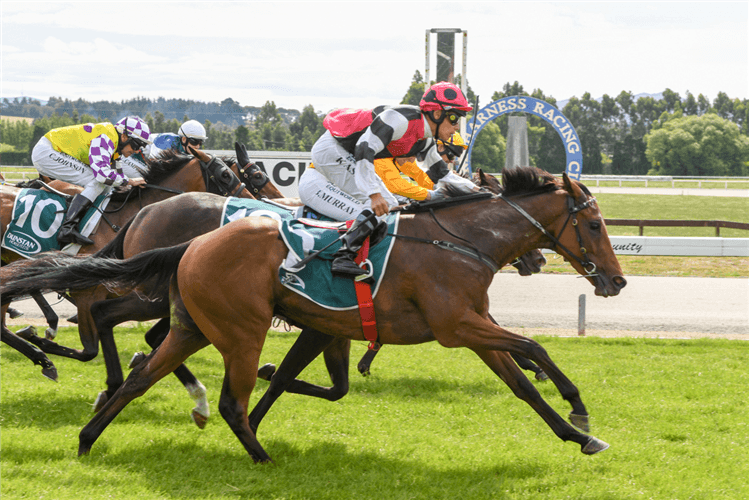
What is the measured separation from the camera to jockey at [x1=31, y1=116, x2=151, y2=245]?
7.10 m

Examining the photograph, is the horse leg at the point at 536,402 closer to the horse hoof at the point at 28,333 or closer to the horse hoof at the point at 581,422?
the horse hoof at the point at 581,422

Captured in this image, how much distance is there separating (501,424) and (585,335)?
12.2 ft

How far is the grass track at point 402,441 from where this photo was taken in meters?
4.19

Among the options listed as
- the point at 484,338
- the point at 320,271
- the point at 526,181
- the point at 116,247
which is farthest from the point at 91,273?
the point at 526,181

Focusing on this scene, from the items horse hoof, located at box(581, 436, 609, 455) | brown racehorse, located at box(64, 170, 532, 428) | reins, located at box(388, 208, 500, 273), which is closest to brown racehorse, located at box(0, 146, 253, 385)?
brown racehorse, located at box(64, 170, 532, 428)

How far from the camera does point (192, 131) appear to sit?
7961 mm

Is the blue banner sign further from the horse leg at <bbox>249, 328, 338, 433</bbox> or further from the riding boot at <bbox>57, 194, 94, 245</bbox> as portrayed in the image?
the horse leg at <bbox>249, 328, 338, 433</bbox>

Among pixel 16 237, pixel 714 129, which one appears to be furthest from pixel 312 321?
pixel 714 129

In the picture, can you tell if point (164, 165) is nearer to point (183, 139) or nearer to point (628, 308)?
point (183, 139)

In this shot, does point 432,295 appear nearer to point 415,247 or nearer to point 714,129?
point 415,247

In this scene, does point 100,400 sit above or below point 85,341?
below

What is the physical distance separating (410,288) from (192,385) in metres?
1.96

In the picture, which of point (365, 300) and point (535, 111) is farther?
point (535, 111)

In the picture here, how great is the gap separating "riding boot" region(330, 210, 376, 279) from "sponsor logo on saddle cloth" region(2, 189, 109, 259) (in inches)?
147
